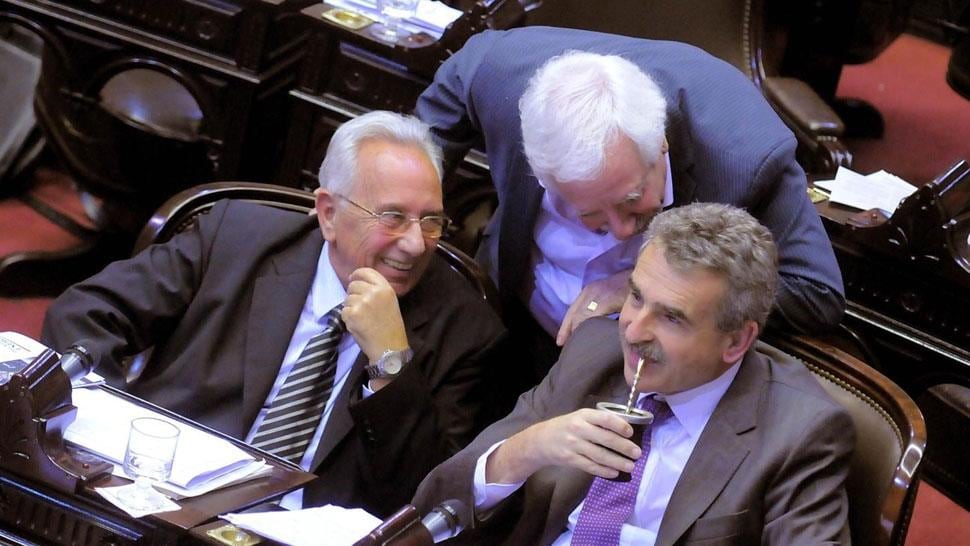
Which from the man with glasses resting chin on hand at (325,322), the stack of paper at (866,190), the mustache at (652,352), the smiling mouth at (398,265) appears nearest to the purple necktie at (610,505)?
the mustache at (652,352)

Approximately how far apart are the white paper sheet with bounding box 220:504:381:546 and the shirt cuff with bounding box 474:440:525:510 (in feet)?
0.84

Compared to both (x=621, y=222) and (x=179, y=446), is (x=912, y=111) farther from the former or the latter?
(x=179, y=446)

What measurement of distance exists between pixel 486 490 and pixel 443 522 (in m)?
0.25

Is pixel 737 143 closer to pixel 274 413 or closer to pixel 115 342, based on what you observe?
pixel 274 413

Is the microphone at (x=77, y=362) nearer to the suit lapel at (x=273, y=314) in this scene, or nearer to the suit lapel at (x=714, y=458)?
the suit lapel at (x=273, y=314)

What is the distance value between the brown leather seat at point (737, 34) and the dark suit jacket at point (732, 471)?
1695 mm

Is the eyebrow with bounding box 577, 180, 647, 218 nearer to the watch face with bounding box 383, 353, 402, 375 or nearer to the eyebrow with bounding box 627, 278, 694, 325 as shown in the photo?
the eyebrow with bounding box 627, 278, 694, 325

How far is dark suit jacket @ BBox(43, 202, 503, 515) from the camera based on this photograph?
2.56 m

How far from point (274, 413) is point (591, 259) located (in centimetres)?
69

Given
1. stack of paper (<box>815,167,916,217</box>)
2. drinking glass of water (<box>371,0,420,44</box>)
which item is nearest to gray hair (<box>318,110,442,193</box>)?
drinking glass of water (<box>371,0,420,44</box>)

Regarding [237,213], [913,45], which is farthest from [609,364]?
[913,45]

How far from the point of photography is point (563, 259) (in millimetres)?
→ 2834

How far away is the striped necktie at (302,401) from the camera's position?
2.58 metres

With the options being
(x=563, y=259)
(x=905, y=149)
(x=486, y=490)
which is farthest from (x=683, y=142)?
(x=905, y=149)
